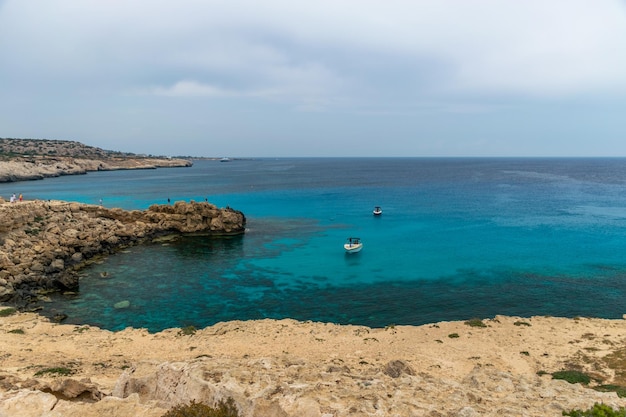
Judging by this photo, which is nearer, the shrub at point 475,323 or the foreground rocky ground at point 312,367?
the foreground rocky ground at point 312,367

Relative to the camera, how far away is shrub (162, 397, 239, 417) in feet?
33.1

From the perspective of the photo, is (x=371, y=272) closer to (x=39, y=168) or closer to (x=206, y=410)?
(x=206, y=410)

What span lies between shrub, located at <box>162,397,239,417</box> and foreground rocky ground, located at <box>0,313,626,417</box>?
12.1 inches

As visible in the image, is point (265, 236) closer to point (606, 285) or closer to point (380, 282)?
point (380, 282)

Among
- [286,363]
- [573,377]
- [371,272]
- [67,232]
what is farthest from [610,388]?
[67,232]

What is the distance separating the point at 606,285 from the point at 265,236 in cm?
4098

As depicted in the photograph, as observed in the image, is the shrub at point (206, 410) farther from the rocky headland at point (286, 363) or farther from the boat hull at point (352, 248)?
the boat hull at point (352, 248)

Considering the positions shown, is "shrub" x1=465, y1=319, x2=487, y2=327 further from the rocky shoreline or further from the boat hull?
the rocky shoreline

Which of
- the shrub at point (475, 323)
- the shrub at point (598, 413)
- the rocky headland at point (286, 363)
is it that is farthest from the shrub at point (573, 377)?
the shrub at point (598, 413)

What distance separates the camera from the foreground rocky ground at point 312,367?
11.7m

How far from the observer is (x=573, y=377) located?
1852 cm

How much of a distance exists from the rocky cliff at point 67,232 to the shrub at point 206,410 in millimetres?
28528

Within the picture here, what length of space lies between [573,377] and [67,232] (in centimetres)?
4968

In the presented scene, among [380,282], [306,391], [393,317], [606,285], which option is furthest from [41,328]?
[606,285]
